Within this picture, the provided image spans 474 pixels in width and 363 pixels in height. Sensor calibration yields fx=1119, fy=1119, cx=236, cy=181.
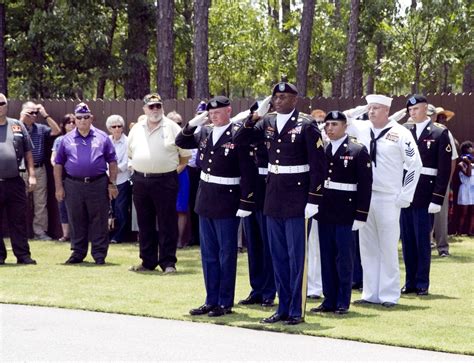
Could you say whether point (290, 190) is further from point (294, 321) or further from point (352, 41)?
point (352, 41)

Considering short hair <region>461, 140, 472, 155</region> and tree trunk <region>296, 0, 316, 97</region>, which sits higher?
tree trunk <region>296, 0, 316, 97</region>

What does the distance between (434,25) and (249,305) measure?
3018 cm

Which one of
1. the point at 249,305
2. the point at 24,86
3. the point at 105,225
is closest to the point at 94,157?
the point at 105,225

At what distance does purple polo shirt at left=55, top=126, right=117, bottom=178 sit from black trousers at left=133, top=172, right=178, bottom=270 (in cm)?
97

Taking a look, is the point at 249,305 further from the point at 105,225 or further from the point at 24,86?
the point at 24,86

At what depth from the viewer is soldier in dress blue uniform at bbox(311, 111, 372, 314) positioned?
10.7 m

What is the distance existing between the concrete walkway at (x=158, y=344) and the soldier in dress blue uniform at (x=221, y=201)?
2.42 feet

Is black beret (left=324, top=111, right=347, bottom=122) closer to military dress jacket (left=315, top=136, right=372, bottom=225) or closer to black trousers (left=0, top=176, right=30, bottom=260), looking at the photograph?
military dress jacket (left=315, top=136, right=372, bottom=225)

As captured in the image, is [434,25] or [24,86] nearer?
[24,86]

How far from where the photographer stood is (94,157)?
14.6 metres

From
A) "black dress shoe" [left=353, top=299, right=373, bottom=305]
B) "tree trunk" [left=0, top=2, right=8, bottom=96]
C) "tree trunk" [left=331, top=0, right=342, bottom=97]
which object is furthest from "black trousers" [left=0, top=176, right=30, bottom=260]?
"tree trunk" [left=331, top=0, right=342, bottom=97]

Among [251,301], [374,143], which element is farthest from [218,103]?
[251,301]

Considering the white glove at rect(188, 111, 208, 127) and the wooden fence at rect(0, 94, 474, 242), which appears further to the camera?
the wooden fence at rect(0, 94, 474, 242)

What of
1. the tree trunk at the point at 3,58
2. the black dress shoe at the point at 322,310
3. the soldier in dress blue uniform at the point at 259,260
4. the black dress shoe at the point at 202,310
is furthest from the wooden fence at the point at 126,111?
the tree trunk at the point at 3,58
